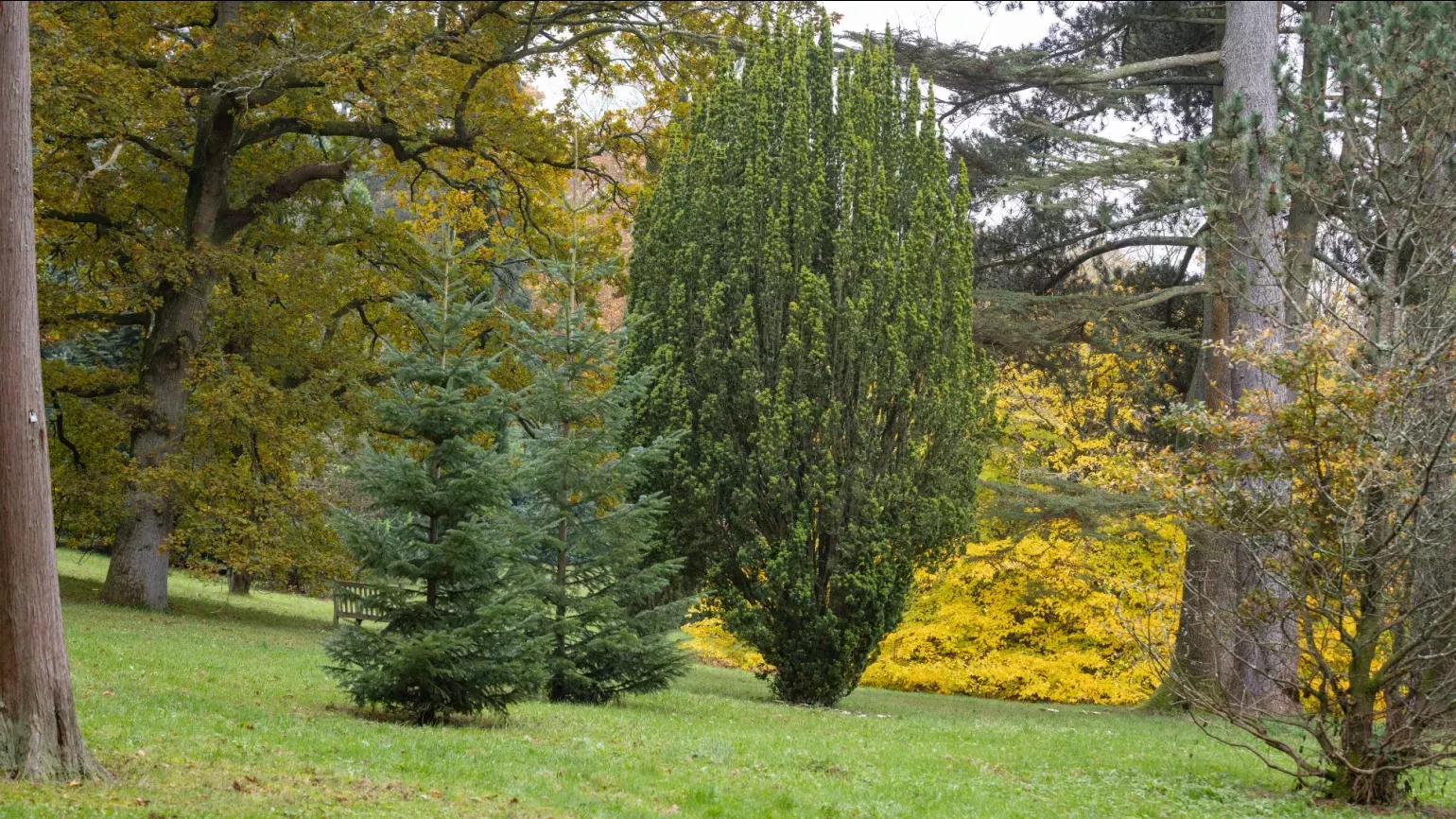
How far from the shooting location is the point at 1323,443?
28.3 ft

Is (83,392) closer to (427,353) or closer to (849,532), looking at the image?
(427,353)

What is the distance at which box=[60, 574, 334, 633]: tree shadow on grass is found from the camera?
58.1ft

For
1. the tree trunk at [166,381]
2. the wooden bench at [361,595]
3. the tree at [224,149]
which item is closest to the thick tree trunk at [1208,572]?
the tree at [224,149]

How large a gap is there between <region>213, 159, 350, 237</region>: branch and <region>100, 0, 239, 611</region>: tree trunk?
0.14m

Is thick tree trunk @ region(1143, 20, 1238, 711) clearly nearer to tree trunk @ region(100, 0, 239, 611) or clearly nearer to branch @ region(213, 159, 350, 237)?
branch @ region(213, 159, 350, 237)

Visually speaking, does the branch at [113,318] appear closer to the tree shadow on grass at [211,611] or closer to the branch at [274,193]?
the branch at [274,193]

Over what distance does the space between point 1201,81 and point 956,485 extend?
805 centimetres

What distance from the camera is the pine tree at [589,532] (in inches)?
439

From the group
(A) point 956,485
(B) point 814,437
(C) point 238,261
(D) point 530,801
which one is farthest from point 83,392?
(D) point 530,801

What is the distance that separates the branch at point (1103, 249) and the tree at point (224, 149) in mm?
7186

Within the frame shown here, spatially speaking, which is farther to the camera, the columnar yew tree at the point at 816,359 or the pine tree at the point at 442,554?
the columnar yew tree at the point at 816,359

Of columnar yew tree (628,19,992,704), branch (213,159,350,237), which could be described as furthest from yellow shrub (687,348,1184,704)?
branch (213,159,350,237)

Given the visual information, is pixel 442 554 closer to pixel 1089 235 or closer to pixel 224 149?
pixel 224 149

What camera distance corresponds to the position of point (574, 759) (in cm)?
790
